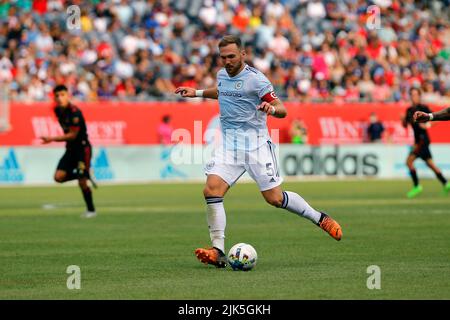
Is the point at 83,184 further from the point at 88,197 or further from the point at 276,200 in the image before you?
the point at 276,200

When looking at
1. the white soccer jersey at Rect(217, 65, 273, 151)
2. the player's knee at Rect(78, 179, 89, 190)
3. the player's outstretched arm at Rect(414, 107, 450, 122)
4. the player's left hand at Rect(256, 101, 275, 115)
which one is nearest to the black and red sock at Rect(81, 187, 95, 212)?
the player's knee at Rect(78, 179, 89, 190)

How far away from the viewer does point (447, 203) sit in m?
23.5

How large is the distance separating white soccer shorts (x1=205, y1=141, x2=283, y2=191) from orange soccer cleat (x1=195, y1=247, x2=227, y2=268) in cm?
81

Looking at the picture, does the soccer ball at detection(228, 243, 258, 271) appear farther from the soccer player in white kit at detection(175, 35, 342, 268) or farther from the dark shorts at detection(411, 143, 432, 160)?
the dark shorts at detection(411, 143, 432, 160)

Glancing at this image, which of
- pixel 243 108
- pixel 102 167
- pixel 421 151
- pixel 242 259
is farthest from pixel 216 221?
pixel 102 167

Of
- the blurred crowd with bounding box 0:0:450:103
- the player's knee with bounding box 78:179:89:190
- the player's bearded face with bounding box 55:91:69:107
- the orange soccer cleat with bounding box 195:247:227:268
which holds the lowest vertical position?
the orange soccer cleat with bounding box 195:247:227:268

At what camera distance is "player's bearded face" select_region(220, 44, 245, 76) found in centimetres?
1224

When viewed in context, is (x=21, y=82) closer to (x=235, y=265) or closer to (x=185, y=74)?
(x=185, y=74)

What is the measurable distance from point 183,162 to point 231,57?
21776 millimetres

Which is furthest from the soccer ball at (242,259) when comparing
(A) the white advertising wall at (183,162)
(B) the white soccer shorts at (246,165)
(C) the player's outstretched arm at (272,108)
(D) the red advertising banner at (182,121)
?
(D) the red advertising banner at (182,121)

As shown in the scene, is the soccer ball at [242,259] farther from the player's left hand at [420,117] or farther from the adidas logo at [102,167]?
the adidas logo at [102,167]

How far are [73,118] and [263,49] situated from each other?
17.6 m

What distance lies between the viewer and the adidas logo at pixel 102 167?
32500mm

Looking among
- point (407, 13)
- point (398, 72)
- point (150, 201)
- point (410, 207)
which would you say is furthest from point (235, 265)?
point (407, 13)
